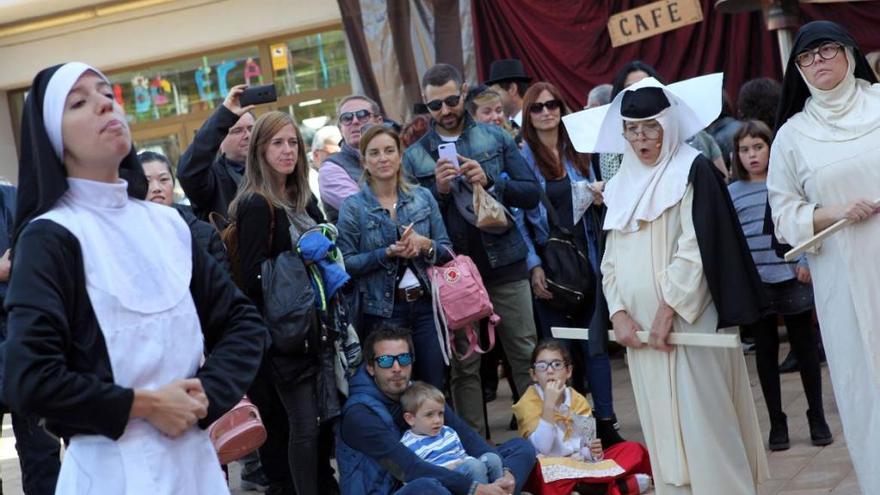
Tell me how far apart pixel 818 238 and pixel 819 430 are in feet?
6.66

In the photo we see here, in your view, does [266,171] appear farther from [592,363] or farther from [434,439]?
[592,363]

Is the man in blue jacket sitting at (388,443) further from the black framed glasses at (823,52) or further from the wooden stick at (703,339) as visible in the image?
the black framed glasses at (823,52)

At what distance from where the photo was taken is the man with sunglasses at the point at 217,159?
6617 millimetres

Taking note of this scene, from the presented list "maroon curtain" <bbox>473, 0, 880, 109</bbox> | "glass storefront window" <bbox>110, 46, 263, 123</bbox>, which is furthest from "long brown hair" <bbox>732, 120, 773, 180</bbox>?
"glass storefront window" <bbox>110, 46, 263, 123</bbox>

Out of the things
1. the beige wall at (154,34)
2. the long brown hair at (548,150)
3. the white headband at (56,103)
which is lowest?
the long brown hair at (548,150)

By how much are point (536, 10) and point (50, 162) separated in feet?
31.6

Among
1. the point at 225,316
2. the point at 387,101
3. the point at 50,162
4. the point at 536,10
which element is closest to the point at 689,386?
the point at 225,316

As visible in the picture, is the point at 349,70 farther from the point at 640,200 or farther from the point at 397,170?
the point at 640,200

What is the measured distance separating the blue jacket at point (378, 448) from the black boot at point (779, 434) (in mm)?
1657

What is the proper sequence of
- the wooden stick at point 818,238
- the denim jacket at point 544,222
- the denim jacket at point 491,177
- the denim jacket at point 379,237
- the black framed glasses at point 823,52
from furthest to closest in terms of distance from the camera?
the denim jacket at point 544,222
the denim jacket at point 491,177
the denim jacket at point 379,237
the black framed glasses at point 823,52
the wooden stick at point 818,238

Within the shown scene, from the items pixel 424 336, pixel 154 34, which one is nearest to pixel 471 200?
pixel 424 336

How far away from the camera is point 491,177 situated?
7.50 meters

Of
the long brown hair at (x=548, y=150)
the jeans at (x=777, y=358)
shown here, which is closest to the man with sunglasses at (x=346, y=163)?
the long brown hair at (x=548, y=150)

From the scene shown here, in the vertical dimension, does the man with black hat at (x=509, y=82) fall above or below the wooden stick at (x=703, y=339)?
above
